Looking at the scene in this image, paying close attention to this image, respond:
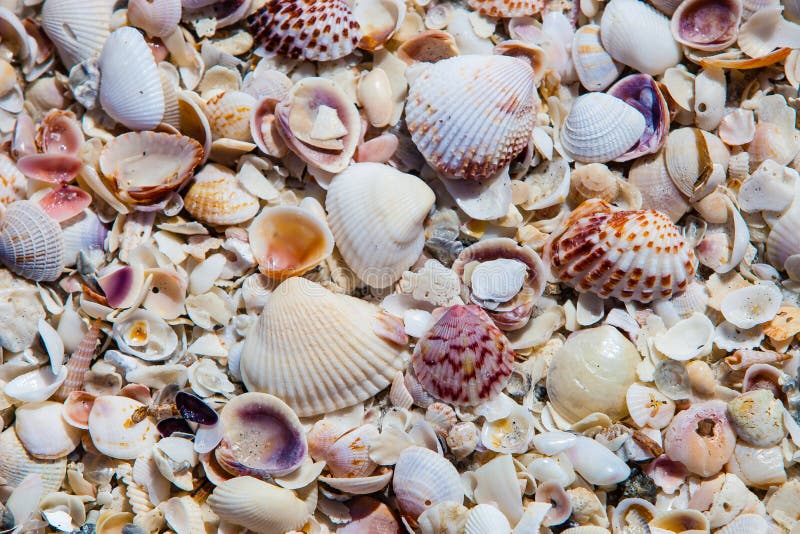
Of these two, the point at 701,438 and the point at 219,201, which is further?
the point at 219,201

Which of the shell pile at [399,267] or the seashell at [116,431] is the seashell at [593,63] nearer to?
the shell pile at [399,267]

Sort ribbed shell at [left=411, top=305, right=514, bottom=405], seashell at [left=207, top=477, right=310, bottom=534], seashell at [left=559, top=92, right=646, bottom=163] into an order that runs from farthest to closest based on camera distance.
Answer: seashell at [left=559, top=92, right=646, bottom=163] → ribbed shell at [left=411, top=305, right=514, bottom=405] → seashell at [left=207, top=477, right=310, bottom=534]

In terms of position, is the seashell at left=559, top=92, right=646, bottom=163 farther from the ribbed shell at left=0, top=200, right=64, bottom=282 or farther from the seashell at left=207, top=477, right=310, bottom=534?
the ribbed shell at left=0, top=200, right=64, bottom=282

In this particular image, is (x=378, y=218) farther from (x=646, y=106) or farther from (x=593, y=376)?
(x=646, y=106)

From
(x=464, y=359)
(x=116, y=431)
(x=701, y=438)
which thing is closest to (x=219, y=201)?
(x=116, y=431)

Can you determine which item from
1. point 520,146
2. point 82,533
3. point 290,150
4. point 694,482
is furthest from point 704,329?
point 82,533

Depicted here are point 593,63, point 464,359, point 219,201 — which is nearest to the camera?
point 464,359

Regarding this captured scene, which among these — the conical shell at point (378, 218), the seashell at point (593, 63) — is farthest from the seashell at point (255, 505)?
the seashell at point (593, 63)

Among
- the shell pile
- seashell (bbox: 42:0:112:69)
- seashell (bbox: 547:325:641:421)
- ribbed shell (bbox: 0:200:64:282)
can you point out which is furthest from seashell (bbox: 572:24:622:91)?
ribbed shell (bbox: 0:200:64:282)
